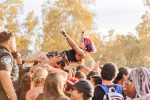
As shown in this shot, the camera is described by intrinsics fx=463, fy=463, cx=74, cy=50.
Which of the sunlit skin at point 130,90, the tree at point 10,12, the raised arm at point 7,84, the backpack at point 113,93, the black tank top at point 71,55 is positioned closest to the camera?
the sunlit skin at point 130,90

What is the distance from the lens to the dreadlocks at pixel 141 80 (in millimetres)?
5004

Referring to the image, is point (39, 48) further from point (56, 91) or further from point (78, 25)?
point (56, 91)

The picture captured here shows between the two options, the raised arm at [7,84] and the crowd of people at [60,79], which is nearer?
the crowd of people at [60,79]

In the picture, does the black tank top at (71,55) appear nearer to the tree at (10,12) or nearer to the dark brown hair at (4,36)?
the dark brown hair at (4,36)

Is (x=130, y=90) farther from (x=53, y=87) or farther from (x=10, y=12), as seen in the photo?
(x=10, y=12)

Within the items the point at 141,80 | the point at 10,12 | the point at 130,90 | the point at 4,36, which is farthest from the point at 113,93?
the point at 10,12

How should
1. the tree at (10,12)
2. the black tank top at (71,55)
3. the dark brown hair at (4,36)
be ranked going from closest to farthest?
the dark brown hair at (4,36), the black tank top at (71,55), the tree at (10,12)

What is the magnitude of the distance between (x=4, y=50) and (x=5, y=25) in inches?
1269

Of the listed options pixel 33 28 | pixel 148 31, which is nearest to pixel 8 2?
pixel 33 28

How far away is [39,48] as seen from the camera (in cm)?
4438

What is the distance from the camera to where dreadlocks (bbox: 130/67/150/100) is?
500cm

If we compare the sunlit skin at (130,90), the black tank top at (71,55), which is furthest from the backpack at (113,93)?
the black tank top at (71,55)

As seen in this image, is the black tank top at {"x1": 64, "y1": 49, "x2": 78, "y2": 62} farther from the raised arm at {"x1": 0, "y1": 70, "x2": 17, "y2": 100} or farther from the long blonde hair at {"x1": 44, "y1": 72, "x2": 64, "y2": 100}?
the long blonde hair at {"x1": 44, "y1": 72, "x2": 64, "y2": 100}

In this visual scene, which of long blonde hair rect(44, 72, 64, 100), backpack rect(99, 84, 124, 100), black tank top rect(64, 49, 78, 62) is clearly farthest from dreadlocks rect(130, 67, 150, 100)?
black tank top rect(64, 49, 78, 62)
